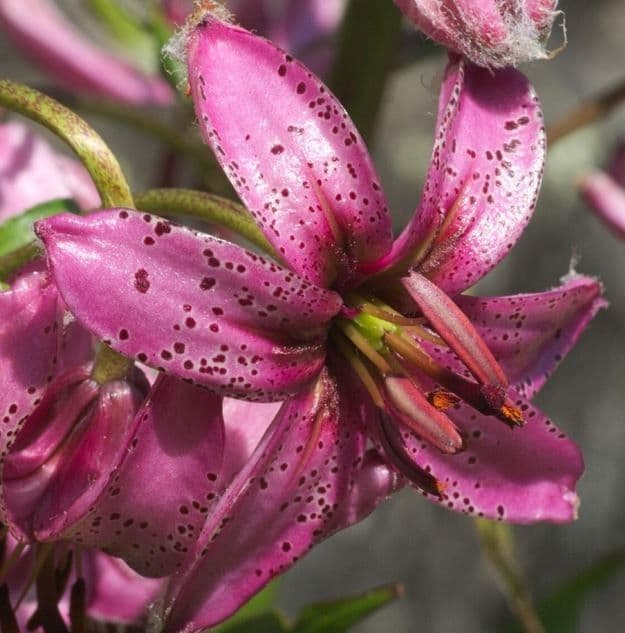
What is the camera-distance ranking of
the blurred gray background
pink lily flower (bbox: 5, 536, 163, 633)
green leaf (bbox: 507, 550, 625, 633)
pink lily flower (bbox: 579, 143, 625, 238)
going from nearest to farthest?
1. pink lily flower (bbox: 5, 536, 163, 633)
2. pink lily flower (bbox: 579, 143, 625, 238)
3. green leaf (bbox: 507, 550, 625, 633)
4. the blurred gray background

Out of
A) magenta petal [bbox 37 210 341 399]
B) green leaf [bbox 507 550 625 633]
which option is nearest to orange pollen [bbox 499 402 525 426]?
A: magenta petal [bbox 37 210 341 399]

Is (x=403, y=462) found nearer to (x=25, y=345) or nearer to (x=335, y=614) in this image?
(x=25, y=345)

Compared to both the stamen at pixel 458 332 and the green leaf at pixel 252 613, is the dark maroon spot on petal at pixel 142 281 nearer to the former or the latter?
the stamen at pixel 458 332

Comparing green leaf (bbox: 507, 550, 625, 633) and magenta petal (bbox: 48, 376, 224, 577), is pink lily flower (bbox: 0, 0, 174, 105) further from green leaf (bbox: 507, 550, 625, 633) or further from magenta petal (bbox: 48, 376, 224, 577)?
magenta petal (bbox: 48, 376, 224, 577)

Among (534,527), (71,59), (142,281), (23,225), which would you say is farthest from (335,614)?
(534,527)

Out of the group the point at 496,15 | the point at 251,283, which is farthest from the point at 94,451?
the point at 496,15

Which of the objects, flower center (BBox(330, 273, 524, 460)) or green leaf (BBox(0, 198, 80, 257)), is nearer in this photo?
flower center (BBox(330, 273, 524, 460))

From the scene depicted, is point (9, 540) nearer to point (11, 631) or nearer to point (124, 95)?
point (11, 631)
